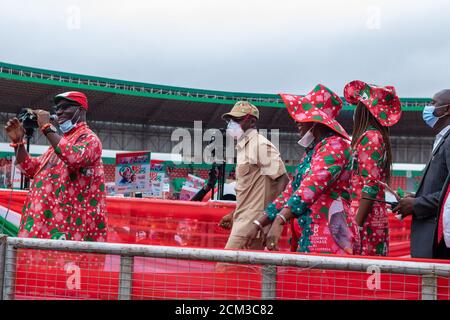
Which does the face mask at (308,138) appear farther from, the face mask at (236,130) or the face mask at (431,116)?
the face mask at (236,130)

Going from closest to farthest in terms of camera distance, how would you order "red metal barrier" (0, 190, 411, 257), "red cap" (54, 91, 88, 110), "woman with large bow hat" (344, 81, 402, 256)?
1. "woman with large bow hat" (344, 81, 402, 256)
2. "red cap" (54, 91, 88, 110)
3. "red metal barrier" (0, 190, 411, 257)

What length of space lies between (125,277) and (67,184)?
1.31 m

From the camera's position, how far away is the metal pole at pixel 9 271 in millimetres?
2506

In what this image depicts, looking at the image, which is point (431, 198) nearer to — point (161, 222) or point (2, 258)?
point (2, 258)

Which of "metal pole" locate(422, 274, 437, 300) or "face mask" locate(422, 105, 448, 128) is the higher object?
"face mask" locate(422, 105, 448, 128)

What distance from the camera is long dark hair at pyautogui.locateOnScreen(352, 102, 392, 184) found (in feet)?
11.4

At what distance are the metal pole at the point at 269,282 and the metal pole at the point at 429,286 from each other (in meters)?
0.50

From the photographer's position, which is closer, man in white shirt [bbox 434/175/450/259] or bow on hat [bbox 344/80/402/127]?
man in white shirt [bbox 434/175/450/259]

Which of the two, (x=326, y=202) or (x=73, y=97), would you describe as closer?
(x=326, y=202)

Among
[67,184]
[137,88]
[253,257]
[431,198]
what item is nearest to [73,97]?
[67,184]

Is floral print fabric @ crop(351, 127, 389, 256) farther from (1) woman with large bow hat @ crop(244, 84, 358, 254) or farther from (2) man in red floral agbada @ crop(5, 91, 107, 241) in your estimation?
(2) man in red floral agbada @ crop(5, 91, 107, 241)

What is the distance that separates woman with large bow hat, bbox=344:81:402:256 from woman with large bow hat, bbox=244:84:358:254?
0.41 m

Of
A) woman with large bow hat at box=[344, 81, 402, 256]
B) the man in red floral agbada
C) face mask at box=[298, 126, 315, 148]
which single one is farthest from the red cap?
woman with large bow hat at box=[344, 81, 402, 256]

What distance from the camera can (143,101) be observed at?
34.2 meters
